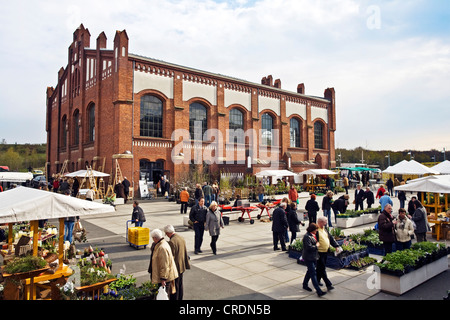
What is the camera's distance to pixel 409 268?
6125mm

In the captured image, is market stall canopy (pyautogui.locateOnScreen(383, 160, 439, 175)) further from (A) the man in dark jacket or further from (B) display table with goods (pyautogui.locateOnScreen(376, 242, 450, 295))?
(A) the man in dark jacket

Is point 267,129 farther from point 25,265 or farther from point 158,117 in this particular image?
point 25,265

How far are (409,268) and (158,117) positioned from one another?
22.0m


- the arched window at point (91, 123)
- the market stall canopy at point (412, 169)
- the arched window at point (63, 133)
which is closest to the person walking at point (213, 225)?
the market stall canopy at point (412, 169)

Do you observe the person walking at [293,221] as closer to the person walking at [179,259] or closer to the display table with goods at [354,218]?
the display table with goods at [354,218]

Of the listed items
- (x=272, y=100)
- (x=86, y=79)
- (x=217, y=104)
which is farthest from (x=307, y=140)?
(x=86, y=79)

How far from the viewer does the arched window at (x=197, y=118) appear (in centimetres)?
2723

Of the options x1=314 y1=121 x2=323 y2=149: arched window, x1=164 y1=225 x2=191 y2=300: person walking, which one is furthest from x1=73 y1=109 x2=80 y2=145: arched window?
x1=164 y1=225 x2=191 y2=300: person walking

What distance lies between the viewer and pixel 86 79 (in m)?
27.5

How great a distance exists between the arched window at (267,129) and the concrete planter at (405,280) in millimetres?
26201

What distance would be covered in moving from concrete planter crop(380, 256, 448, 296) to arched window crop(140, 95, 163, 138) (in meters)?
21.2

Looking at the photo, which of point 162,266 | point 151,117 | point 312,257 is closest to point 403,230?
point 312,257

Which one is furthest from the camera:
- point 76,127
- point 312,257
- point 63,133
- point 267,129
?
point 267,129
